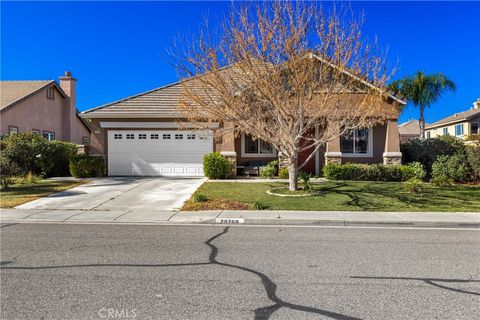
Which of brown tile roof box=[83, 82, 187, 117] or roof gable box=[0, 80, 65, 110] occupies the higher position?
roof gable box=[0, 80, 65, 110]

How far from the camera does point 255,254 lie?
632 centimetres

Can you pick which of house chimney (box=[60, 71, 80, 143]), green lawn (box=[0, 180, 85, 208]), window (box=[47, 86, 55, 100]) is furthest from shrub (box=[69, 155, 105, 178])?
house chimney (box=[60, 71, 80, 143])

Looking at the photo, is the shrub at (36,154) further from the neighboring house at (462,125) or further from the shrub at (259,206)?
the neighboring house at (462,125)

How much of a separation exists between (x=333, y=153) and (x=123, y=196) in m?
10.6

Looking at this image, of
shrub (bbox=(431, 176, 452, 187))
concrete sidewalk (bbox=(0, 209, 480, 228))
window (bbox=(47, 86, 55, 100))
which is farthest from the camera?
window (bbox=(47, 86, 55, 100))

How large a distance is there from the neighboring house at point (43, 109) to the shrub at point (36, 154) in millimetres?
6292

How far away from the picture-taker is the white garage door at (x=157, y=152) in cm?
1928

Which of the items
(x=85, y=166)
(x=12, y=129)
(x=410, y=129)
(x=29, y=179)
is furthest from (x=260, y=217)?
(x=410, y=129)

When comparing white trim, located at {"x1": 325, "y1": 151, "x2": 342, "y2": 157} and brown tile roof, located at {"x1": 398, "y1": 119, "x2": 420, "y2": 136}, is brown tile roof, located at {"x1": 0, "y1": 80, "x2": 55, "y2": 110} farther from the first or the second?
brown tile roof, located at {"x1": 398, "y1": 119, "x2": 420, "y2": 136}

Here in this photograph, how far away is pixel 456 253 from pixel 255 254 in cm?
361

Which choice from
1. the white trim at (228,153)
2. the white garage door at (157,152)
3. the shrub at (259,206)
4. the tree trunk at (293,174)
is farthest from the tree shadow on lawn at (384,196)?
Answer: the white garage door at (157,152)

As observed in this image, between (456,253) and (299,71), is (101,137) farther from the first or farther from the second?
(456,253)

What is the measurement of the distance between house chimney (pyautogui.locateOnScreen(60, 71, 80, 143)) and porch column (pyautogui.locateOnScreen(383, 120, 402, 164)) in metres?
25.3

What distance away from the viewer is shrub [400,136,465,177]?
61.2ft
